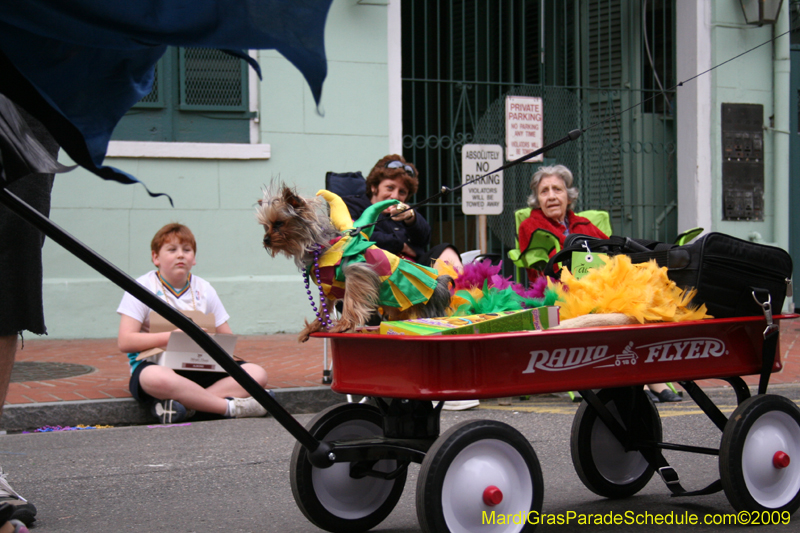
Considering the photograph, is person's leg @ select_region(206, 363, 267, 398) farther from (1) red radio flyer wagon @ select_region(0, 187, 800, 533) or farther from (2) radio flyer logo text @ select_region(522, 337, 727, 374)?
(2) radio flyer logo text @ select_region(522, 337, 727, 374)

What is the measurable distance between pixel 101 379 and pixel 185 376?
3.68ft

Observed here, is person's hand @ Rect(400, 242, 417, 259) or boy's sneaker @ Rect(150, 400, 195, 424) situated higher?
person's hand @ Rect(400, 242, 417, 259)

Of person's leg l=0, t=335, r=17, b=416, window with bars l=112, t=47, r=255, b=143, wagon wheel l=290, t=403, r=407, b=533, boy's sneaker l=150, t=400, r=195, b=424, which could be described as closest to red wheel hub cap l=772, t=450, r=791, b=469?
wagon wheel l=290, t=403, r=407, b=533

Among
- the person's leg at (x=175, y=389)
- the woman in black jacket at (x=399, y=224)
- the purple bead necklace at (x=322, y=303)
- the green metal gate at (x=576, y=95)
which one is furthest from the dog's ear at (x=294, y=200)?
the green metal gate at (x=576, y=95)

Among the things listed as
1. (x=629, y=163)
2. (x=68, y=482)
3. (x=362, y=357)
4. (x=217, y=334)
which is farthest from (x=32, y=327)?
(x=629, y=163)

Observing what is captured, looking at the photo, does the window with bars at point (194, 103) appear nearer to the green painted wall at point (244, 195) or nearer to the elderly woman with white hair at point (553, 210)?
the green painted wall at point (244, 195)

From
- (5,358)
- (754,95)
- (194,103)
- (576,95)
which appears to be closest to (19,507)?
(5,358)

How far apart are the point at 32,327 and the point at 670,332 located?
2365 millimetres

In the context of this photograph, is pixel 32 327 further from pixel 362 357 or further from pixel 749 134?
pixel 749 134

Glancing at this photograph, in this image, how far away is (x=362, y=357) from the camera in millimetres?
2914

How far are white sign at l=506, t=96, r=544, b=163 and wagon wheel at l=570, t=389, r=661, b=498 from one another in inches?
166

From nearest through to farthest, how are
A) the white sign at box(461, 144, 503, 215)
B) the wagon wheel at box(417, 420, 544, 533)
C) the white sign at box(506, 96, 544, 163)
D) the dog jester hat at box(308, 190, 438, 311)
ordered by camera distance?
the wagon wheel at box(417, 420, 544, 533) < the dog jester hat at box(308, 190, 438, 311) < the white sign at box(461, 144, 503, 215) < the white sign at box(506, 96, 544, 163)

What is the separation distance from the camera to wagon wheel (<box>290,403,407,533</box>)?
115 inches

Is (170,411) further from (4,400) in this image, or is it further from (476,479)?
(476,479)
